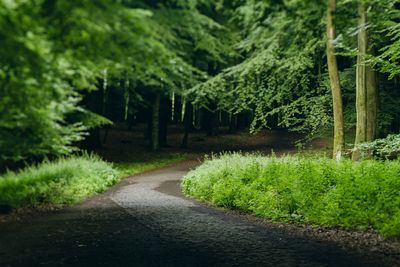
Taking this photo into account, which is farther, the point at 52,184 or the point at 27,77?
the point at 52,184

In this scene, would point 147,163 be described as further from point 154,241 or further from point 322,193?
point 154,241

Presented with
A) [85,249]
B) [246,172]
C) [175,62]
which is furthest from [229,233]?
[175,62]

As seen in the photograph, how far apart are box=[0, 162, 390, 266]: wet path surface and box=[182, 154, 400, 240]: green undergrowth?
33.1 inches

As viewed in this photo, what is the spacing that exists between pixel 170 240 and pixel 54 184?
659 cm

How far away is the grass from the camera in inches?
473

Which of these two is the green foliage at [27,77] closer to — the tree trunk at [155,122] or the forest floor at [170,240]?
the forest floor at [170,240]

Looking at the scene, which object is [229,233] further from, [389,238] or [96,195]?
[96,195]

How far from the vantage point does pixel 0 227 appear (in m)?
9.79

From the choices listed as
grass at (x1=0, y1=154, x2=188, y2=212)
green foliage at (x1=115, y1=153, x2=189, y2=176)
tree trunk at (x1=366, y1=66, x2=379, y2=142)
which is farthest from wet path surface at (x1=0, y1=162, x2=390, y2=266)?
green foliage at (x1=115, y1=153, x2=189, y2=176)

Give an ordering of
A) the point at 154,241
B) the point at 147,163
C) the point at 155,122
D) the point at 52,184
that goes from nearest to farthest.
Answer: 1. the point at 154,241
2. the point at 52,184
3. the point at 147,163
4. the point at 155,122

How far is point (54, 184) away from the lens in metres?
13.5

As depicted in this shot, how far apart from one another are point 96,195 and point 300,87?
A: 10.4 m

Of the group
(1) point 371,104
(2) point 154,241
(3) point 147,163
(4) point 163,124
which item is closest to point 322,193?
(2) point 154,241

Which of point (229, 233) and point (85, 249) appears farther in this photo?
point (229, 233)
